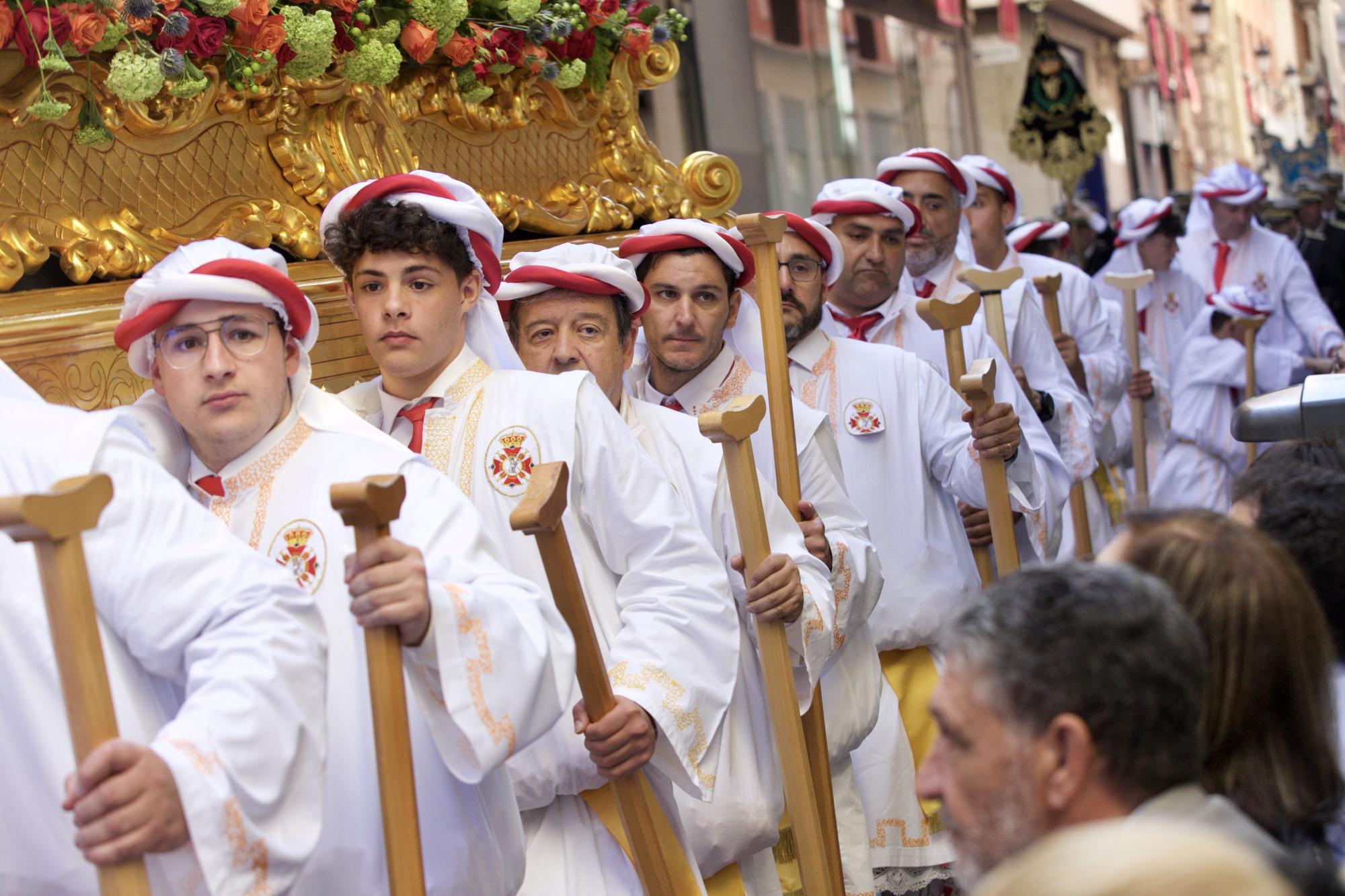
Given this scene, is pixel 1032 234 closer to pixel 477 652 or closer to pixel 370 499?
pixel 477 652

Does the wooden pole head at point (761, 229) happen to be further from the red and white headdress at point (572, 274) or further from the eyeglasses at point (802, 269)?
the eyeglasses at point (802, 269)

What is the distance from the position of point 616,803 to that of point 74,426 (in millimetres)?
1358

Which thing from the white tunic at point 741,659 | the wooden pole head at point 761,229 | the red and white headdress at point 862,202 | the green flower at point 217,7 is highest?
the green flower at point 217,7

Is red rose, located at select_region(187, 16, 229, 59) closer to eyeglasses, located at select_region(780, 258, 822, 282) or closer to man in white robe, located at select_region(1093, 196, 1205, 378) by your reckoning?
eyeglasses, located at select_region(780, 258, 822, 282)

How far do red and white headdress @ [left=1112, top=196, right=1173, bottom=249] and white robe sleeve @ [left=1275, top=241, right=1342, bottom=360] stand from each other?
72 cm

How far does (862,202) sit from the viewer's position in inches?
212

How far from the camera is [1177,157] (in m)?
27.5

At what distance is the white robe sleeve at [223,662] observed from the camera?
2234 millimetres

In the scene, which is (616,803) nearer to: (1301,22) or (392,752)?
(392,752)

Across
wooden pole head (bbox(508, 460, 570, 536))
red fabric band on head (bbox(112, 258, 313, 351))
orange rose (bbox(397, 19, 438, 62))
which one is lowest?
wooden pole head (bbox(508, 460, 570, 536))

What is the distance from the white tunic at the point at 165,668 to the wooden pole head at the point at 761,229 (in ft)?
6.29

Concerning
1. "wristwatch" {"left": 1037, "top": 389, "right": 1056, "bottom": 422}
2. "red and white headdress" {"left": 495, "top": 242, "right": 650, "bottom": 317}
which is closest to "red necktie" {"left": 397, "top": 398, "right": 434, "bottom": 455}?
"red and white headdress" {"left": 495, "top": 242, "right": 650, "bottom": 317}

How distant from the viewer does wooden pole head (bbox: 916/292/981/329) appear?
4.59m

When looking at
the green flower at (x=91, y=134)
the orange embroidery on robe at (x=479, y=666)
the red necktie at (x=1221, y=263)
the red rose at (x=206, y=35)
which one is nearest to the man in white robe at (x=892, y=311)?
the red rose at (x=206, y=35)
